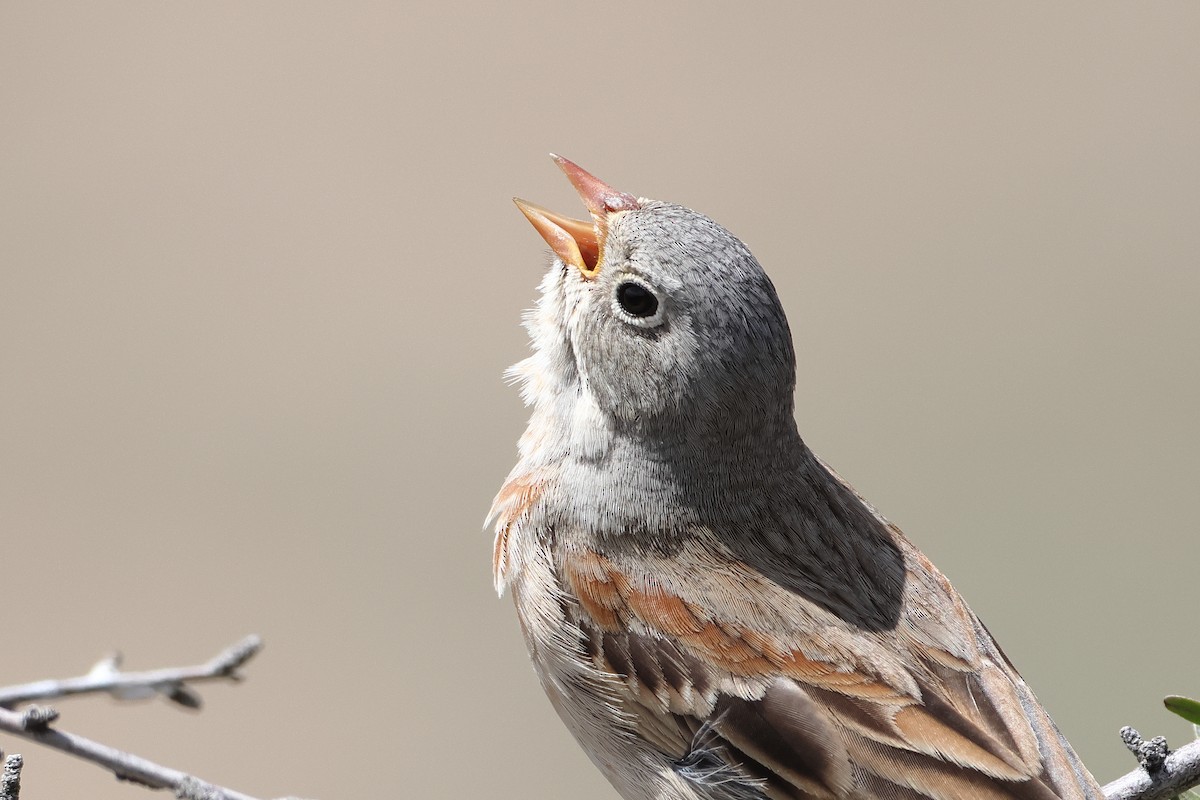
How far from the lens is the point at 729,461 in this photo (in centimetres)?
355

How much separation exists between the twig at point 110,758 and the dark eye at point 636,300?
66.4 inches

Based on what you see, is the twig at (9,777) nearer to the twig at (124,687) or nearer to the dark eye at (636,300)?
the twig at (124,687)

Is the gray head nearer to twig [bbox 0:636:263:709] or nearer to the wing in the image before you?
the wing

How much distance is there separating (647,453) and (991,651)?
3.61 ft

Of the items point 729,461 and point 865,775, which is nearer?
point 865,775

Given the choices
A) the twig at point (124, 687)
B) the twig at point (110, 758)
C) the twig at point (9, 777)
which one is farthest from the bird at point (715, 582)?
the twig at point (9, 777)

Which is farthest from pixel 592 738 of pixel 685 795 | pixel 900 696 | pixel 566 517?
pixel 900 696

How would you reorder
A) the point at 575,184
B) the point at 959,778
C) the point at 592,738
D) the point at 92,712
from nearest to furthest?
1. the point at 959,778
2. the point at 592,738
3. the point at 575,184
4. the point at 92,712

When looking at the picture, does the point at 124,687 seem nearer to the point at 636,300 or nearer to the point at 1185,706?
the point at 636,300

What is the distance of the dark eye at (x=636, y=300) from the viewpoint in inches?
137

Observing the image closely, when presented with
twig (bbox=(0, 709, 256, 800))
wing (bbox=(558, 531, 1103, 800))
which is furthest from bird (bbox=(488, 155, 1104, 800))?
twig (bbox=(0, 709, 256, 800))

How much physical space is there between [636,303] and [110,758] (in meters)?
1.81

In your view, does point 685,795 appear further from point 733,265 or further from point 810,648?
point 733,265

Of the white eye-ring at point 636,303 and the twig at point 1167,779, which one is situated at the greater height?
the white eye-ring at point 636,303
